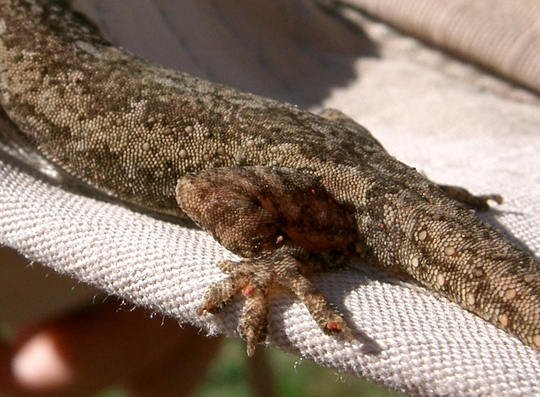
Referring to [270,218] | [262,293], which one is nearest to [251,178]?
[270,218]

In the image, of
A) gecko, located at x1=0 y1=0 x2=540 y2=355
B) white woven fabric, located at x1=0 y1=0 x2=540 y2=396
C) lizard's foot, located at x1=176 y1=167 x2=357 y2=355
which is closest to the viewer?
white woven fabric, located at x1=0 y1=0 x2=540 y2=396

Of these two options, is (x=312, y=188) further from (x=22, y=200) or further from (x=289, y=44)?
(x=289, y=44)

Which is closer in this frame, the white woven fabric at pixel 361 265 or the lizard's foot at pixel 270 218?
the white woven fabric at pixel 361 265

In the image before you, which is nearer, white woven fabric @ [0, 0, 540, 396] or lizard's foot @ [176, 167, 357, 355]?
white woven fabric @ [0, 0, 540, 396]

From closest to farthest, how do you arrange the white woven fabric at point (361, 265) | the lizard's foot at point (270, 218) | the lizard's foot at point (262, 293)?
the white woven fabric at point (361, 265) → the lizard's foot at point (262, 293) → the lizard's foot at point (270, 218)

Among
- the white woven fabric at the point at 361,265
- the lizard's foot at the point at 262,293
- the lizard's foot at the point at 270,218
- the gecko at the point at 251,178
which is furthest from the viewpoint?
the lizard's foot at the point at 270,218

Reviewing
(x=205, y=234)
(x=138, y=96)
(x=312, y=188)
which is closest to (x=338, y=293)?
(x=312, y=188)
